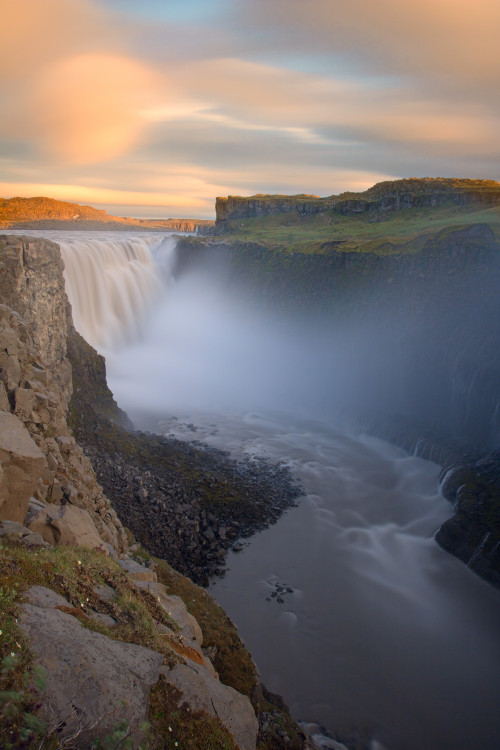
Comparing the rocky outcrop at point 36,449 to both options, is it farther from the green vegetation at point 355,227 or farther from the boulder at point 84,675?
the green vegetation at point 355,227

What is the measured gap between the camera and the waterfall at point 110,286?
42500mm

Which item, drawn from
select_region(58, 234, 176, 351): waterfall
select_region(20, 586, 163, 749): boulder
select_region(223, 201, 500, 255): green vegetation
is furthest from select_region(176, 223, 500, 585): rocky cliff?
select_region(20, 586, 163, 749): boulder

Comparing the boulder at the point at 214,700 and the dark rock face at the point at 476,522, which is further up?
the boulder at the point at 214,700

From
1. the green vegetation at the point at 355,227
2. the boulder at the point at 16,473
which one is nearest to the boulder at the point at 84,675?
the boulder at the point at 16,473

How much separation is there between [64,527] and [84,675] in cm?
396

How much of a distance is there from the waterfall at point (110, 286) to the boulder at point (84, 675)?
3636 cm

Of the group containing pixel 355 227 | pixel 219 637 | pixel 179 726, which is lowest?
pixel 219 637

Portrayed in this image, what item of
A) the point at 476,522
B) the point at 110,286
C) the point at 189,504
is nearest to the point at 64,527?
the point at 189,504

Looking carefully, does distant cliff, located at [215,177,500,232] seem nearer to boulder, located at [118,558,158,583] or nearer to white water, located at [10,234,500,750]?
white water, located at [10,234,500,750]

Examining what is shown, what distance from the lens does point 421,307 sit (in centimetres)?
4062

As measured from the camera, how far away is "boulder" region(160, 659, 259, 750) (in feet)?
21.0

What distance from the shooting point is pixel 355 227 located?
220ft

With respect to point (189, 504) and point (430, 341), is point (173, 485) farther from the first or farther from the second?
point (430, 341)

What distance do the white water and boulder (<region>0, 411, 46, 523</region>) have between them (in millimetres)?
9466
